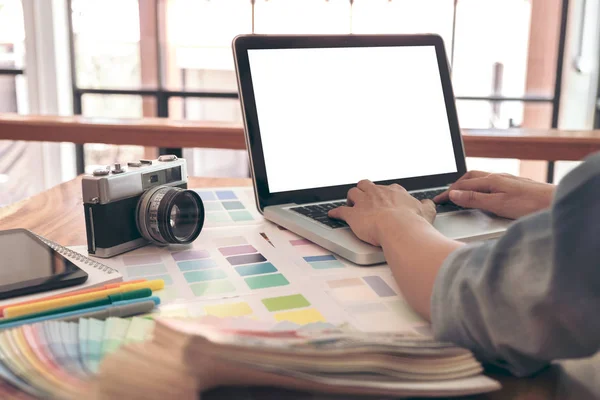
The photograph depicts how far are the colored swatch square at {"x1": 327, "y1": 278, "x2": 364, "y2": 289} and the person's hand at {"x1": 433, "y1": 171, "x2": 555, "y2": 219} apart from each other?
28cm

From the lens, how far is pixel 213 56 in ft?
9.16

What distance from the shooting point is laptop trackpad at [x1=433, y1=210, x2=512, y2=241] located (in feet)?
2.47

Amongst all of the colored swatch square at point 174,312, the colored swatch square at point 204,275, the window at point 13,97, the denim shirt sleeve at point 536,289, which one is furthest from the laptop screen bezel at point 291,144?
the window at point 13,97

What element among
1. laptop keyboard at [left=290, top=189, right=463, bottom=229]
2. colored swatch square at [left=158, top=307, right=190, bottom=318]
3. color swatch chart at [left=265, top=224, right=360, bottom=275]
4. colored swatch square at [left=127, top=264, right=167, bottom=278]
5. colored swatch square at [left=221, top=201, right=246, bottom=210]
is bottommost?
color swatch chart at [left=265, top=224, right=360, bottom=275]

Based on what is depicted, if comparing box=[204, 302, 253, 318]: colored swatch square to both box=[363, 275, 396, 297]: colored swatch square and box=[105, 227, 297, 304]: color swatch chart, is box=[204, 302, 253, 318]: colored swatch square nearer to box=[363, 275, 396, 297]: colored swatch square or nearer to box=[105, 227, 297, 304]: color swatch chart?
box=[105, 227, 297, 304]: color swatch chart

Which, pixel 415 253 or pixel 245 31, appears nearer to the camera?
pixel 415 253

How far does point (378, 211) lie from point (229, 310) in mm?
230

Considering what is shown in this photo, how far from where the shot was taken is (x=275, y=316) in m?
0.53

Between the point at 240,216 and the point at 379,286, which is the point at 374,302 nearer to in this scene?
the point at 379,286

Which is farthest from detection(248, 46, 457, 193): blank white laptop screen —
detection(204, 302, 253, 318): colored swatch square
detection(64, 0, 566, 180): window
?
detection(64, 0, 566, 180): window

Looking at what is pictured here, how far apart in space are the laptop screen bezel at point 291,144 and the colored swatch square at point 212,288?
0.83 ft

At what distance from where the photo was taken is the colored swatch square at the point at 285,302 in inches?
21.9

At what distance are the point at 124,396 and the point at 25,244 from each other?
365 millimetres

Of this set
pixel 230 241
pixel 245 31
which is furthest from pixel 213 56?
pixel 230 241
